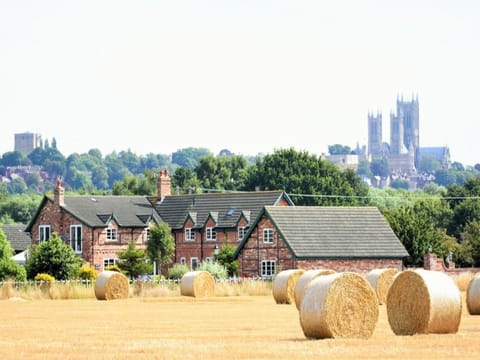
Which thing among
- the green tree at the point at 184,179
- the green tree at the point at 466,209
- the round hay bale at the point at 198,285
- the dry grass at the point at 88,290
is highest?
the green tree at the point at 184,179

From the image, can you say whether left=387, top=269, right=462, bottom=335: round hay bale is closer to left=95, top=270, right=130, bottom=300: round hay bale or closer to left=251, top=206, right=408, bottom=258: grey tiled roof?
left=95, top=270, right=130, bottom=300: round hay bale

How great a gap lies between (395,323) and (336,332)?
1949 mm

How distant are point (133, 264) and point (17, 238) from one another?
2736 centimetres

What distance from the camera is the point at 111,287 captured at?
58.6 m

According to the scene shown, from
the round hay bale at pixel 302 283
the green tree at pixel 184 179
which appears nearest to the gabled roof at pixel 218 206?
the round hay bale at pixel 302 283

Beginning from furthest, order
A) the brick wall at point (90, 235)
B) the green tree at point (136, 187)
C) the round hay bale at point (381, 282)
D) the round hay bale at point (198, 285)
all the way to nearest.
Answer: the green tree at point (136, 187) → the brick wall at point (90, 235) → the round hay bale at point (198, 285) → the round hay bale at point (381, 282)

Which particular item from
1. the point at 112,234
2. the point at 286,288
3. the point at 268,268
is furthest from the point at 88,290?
the point at 112,234

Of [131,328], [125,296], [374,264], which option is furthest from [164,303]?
[374,264]

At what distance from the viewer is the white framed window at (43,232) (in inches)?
3625

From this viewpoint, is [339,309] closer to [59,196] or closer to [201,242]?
[201,242]

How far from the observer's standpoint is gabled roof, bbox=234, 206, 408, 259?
74.8 meters

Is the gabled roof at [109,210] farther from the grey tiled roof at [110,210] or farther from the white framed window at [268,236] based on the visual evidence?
the white framed window at [268,236]

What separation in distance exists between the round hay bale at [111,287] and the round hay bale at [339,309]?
90.4 ft

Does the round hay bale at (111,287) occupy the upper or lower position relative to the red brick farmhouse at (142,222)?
lower
